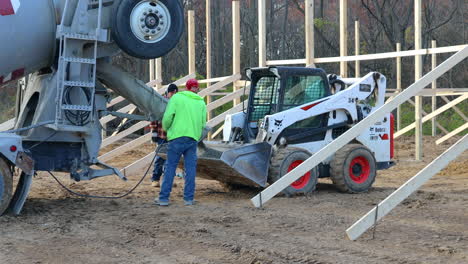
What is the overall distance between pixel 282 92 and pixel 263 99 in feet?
1.84

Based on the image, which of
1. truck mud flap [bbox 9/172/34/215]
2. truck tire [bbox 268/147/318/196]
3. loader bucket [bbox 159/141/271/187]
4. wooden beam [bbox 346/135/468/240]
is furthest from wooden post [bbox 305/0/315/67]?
wooden beam [bbox 346/135/468/240]

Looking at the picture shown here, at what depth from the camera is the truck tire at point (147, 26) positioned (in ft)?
30.5

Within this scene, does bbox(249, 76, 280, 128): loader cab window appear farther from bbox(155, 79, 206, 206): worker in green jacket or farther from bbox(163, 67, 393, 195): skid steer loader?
bbox(155, 79, 206, 206): worker in green jacket

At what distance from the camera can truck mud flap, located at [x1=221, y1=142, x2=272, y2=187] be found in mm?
10148

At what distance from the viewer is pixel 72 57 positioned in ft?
30.3

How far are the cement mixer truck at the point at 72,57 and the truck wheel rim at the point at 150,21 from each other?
13 mm

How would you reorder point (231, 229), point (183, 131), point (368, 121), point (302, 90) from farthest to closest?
point (302, 90), point (183, 131), point (231, 229), point (368, 121)

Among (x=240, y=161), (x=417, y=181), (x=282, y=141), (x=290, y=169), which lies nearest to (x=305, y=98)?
(x=282, y=141)

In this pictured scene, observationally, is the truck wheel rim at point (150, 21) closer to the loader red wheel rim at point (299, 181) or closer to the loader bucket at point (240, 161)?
the loader bucket at point (240, 161)

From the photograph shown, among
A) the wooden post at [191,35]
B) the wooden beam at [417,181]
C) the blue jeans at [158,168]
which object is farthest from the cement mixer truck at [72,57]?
the wooden post at [191,35]

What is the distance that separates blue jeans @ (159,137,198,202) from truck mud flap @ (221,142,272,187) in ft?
1.66

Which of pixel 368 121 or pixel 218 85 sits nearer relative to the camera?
pixel 368 121

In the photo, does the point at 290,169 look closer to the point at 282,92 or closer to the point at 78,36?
the point at 282,92

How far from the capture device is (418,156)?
1528cm
